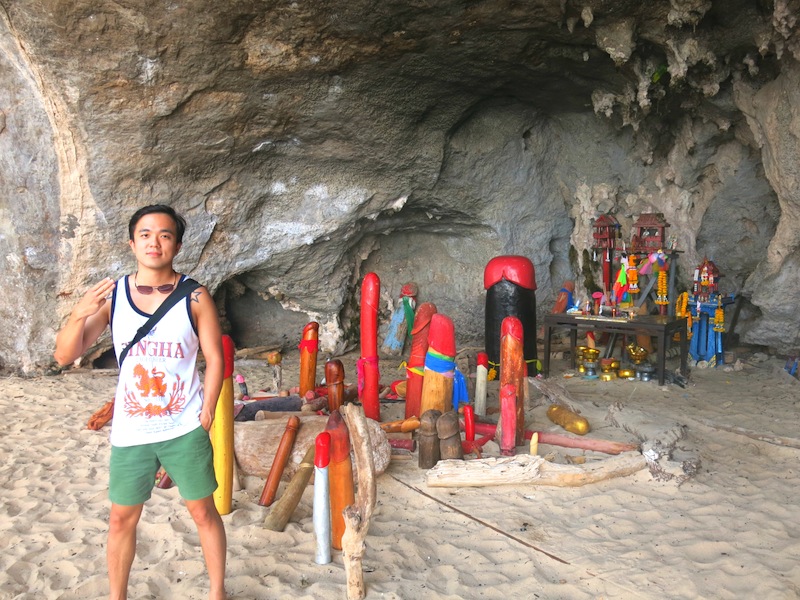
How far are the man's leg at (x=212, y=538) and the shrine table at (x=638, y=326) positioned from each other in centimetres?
513

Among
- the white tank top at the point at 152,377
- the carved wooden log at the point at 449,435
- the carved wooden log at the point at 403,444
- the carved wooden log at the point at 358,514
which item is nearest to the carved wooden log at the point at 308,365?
the carved wooden log at the point at 403,444

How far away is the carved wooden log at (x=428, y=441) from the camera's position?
13.7 ft

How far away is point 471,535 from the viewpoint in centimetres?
347

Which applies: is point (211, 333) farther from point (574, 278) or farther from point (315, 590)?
point (574, 278)

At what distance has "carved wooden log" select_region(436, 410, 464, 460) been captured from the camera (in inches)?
163

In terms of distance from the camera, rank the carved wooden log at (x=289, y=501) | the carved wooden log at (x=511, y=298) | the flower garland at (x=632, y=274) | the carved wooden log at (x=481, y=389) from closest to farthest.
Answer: the carved wooden log at (x=289, y=501), the carved wooden log at (x=481, y=389), the carved wooden log at (x=511, y=298), the flower garland at (x=632, y=274)

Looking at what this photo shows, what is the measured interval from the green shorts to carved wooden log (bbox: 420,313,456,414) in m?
2.35

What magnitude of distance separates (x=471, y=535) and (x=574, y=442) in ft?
4.64

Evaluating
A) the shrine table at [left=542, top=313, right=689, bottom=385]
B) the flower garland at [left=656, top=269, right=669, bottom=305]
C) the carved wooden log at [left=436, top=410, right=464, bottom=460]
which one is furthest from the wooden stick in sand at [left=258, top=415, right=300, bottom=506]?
the flower garland at [left=656, top=269, right=669, bottom=305]

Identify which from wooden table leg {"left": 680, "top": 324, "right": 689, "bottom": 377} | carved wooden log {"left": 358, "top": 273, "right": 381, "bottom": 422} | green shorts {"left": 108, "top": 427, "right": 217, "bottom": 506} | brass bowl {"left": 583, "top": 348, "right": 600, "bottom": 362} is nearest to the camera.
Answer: green shorts {"left": 108, "top": 427, "right": 217, "bottom": 506}

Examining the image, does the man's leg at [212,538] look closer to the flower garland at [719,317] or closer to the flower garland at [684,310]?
the flower garland at [684,310]

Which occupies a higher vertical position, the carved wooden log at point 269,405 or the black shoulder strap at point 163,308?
the black shoulder strap at point 163,308

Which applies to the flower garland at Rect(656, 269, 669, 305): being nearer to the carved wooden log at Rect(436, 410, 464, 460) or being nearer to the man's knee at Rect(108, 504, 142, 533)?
the carved wooden log at Rect(436, 410, 464, 460)

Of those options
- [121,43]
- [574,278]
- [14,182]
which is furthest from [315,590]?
[574,278]
